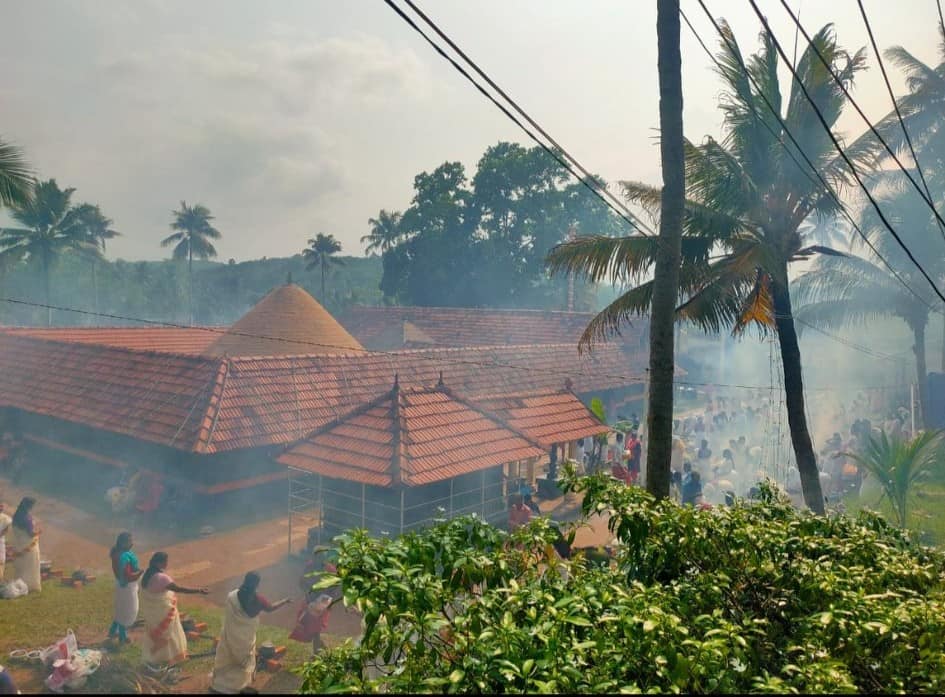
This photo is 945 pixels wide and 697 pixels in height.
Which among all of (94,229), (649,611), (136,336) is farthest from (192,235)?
(649,611)

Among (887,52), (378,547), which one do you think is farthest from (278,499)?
(887,52)

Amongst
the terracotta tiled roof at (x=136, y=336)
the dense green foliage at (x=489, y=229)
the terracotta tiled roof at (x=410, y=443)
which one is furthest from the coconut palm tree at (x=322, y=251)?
the terracotta tiled roof at (x=410, y=443)

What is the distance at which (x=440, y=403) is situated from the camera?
14797 millimetres

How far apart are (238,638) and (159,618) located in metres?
1.38

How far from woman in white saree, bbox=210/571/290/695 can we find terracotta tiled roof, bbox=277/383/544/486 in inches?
158

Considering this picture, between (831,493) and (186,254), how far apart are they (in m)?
62.8

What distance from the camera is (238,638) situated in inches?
329

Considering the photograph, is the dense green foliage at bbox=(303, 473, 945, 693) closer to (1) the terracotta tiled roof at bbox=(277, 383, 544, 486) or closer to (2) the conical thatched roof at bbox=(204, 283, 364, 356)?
(1) the terracotta tiled roof at bbox=(277, 383, 544, 486)

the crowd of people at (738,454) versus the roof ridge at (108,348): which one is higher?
the roof ridge at (108,348)

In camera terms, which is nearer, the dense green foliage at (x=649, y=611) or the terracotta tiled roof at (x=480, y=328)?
the dense green foliage at (x=649, y=611)

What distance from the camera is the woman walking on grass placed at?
970 centimetres

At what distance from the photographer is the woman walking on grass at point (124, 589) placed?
970cm

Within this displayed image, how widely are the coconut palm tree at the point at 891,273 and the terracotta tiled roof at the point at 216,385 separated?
11.5m

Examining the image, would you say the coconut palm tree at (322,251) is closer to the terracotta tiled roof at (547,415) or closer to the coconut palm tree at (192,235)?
the coconut palm tree at (192,235)
